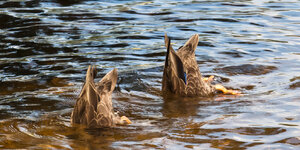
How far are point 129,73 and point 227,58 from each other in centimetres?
211

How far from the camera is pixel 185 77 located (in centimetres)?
741

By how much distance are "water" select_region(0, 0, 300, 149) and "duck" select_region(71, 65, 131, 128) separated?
0.12 m

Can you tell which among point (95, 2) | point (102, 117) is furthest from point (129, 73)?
point (95, 2)

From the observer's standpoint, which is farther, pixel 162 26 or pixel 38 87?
pixel 162 26

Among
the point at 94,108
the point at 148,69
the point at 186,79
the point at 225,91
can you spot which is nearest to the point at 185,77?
the point at 186,79

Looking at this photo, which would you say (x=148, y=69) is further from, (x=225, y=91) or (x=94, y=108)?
(x=94, y=108)

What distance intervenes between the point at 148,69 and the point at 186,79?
1481mm

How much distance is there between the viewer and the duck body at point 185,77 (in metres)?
7.29

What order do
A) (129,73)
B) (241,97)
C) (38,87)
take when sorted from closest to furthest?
(241,97) < (38,87) < (129,73)

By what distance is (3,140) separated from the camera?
5594mm

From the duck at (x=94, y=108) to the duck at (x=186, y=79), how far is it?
4.43 feet

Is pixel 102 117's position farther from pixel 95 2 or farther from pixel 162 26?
pixel 95 2

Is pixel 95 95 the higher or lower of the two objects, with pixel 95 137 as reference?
higher

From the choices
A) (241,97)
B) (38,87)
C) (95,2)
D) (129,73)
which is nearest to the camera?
(241,97)
